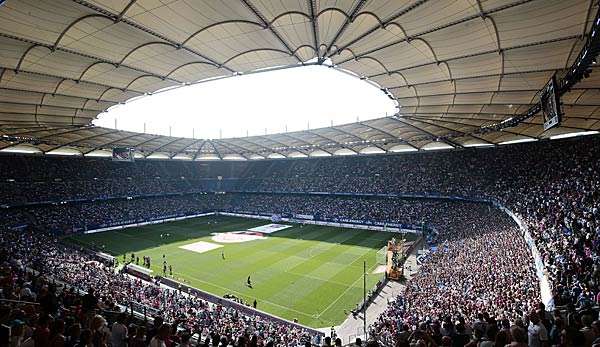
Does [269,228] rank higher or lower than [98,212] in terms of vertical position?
lower

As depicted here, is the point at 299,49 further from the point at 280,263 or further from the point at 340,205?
the point at 340,205

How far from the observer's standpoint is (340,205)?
188 feet

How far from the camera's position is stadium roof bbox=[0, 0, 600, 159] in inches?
532

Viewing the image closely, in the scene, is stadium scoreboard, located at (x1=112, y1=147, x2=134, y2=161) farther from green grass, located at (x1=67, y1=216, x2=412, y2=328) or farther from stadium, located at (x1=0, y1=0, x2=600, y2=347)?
green grass, located at (x1=67, y1=216, x2=412, y2=328)

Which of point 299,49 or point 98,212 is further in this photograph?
point 98,212

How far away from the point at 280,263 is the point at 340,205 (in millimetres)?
24012

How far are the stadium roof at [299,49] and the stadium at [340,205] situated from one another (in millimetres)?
115

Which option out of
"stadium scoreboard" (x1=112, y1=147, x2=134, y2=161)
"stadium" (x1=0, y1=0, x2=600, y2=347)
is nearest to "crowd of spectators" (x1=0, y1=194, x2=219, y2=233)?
"stadium" (x1=0, y1=0, x2=600, y2=347)

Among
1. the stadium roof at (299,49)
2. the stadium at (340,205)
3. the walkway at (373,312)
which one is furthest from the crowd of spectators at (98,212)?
the walkway at (373,312)

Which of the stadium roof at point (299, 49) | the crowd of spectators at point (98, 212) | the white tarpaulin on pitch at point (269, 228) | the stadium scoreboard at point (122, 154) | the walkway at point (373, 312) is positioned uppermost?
the stadium roof at point (299, 49)

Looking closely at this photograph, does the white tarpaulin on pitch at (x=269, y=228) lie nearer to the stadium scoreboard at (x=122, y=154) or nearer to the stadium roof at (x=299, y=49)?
the stadium scoreboard at (x=122, y=154)

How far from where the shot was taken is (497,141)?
133ft

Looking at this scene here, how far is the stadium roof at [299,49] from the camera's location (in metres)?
13.5

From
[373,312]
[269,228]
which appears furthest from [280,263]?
[269,228]
